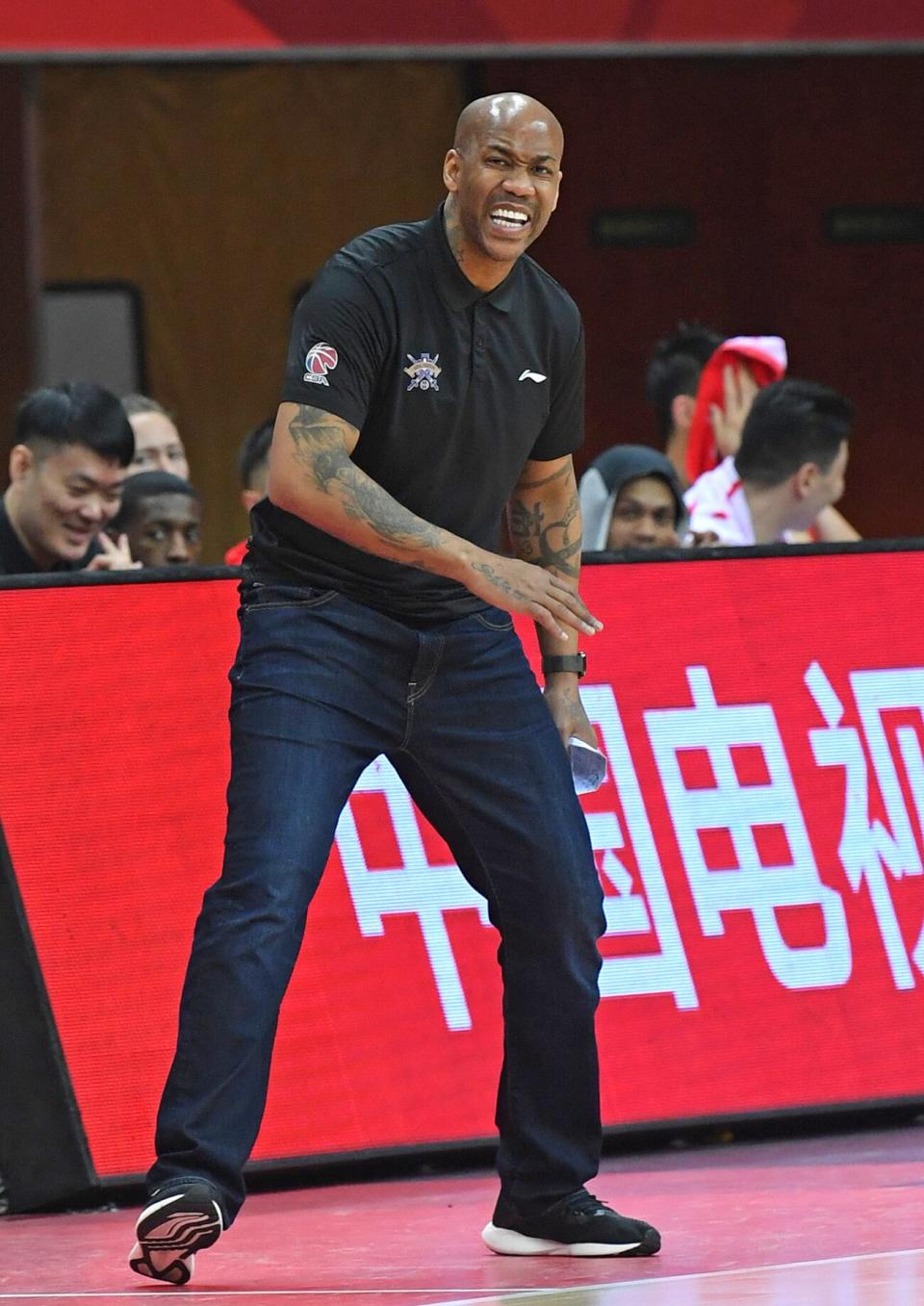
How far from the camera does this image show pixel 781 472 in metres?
7.48

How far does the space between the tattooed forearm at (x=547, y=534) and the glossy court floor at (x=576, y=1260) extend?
4.25ft

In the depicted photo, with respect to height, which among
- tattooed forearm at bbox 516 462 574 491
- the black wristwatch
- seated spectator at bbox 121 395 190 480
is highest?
seated spectator at bbox 121 395 190 480

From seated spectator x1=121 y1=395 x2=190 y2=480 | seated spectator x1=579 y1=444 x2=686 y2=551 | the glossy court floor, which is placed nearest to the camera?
the glossy court floor

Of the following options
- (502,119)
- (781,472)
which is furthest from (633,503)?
(502,119)

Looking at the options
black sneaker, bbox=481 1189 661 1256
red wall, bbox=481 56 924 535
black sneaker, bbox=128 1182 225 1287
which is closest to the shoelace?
black sneaker, bbox=481 1189 661 1256

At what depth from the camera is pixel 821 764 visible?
6156 millimetres

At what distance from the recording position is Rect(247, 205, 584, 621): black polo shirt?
439cm

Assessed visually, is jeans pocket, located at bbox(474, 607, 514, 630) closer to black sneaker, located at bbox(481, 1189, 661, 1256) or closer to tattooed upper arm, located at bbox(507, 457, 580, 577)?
tattooed upper arm, located at bbox(507, 457, 580, 577)

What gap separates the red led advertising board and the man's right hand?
63.1 inches

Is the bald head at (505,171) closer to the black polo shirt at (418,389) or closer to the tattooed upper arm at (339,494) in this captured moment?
the black polo shirt at (418,389)

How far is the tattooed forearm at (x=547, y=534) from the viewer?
4.83 metres

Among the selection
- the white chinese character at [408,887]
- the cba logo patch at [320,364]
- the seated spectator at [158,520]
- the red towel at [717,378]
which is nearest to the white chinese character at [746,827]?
the white chinese character at [408,887]

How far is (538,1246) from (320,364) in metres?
1.65

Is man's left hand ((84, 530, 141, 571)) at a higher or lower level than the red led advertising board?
higher
